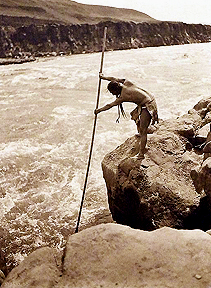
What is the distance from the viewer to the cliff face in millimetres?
27812

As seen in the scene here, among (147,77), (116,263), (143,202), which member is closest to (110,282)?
(116,263)

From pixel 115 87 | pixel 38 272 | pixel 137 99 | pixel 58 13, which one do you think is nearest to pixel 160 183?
pixel 137 99

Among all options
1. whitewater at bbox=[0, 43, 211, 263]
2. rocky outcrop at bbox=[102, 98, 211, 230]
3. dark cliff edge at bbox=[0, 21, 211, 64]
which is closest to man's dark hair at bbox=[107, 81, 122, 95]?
whitewater at bbox=[0, 43, 211, 263]

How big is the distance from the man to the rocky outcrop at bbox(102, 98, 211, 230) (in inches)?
13.6

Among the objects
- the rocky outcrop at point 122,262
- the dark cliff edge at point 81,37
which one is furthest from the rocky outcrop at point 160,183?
the dark cliff edge at point 81,37

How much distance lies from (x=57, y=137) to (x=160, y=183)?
548cm

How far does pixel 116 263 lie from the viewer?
2.73m

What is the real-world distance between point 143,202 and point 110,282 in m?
2.26

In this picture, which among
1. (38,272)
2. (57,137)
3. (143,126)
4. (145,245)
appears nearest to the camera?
(38,272)

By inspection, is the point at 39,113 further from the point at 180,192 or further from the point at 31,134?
the point at 180,192

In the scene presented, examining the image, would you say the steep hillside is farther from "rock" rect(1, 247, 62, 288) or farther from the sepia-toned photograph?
"rock" rect(1, 247, 62, 288)

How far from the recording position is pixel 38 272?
2684 mm

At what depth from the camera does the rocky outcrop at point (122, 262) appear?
2.56 m

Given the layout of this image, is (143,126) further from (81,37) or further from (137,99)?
(81,37)
